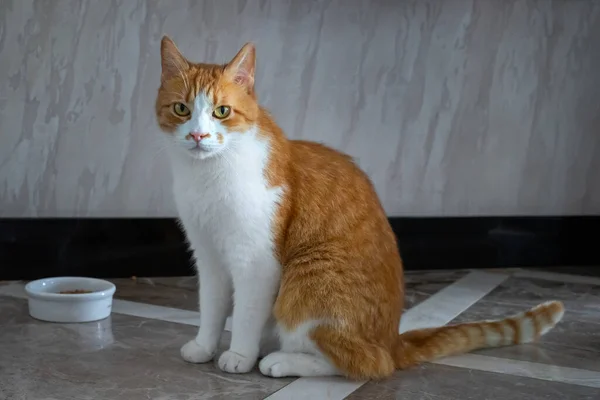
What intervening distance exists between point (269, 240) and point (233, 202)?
0.11 metres

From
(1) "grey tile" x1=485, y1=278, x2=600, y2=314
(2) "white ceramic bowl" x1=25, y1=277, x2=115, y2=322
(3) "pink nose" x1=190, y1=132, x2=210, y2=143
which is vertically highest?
(3) "pink nose" x1=190, y1=132, x2=210, y2=143

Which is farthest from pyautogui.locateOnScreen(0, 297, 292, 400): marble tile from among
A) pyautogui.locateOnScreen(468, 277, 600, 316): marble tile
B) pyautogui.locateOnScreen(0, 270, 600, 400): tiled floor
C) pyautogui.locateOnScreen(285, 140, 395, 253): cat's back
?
pyautogui.locateOnScreen(468, 277, 600, 316): marble tile

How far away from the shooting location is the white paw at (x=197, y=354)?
1.84 m

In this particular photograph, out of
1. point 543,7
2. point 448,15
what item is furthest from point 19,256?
point 543,7

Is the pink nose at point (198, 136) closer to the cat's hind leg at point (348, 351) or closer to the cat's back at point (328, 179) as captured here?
the cat's back at point (328, 179)

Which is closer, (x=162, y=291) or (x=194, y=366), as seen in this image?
(x=194, y=366)

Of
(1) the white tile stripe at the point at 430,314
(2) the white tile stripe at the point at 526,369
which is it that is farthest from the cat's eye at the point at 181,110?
(2) the white tile stripe at the point at 526,369

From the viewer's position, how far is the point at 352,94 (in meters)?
2.85

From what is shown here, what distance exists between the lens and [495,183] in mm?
3029

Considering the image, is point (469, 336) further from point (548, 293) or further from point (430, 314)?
point (548, 293)

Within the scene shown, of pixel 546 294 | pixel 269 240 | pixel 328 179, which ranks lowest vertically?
pixel 546 294

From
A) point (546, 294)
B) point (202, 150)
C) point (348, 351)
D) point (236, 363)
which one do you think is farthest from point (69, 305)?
point (546, 294)

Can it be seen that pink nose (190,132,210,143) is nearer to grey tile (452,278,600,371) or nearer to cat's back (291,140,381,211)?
cat's back (291,140,381,211)

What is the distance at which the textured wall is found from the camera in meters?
2.60
